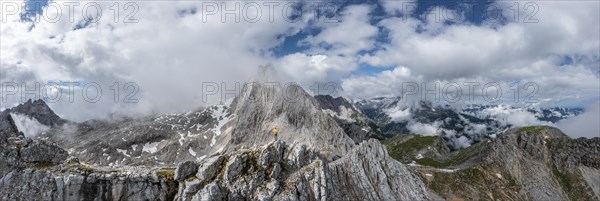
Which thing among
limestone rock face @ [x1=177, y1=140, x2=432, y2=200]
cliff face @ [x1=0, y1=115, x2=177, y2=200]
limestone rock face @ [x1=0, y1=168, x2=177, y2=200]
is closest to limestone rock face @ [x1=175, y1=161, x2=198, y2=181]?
limestone rock face @ [x1=177, y1=140, x2=432, y2=200]

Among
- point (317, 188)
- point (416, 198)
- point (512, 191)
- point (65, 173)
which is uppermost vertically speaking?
point (65, 173)

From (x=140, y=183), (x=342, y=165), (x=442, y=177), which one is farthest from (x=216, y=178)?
(x=442, y=177)

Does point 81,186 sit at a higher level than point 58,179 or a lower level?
lower

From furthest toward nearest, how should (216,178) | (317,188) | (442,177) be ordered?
(442,177) < (317,188) < (216,178)

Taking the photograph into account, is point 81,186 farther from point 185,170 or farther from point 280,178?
point 280,178

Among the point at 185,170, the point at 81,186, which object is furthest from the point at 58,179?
the point at 185,170

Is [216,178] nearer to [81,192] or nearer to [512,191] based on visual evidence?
[81,192]

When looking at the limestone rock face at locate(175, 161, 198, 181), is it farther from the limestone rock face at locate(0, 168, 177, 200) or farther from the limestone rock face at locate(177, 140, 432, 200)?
the limestone rock face at locate(0, 168, 177, 200)

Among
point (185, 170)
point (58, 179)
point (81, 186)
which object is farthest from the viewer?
point (185, 170)

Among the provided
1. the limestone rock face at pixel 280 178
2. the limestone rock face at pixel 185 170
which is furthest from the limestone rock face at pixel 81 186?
the limestone rock face at pixel 280 178
